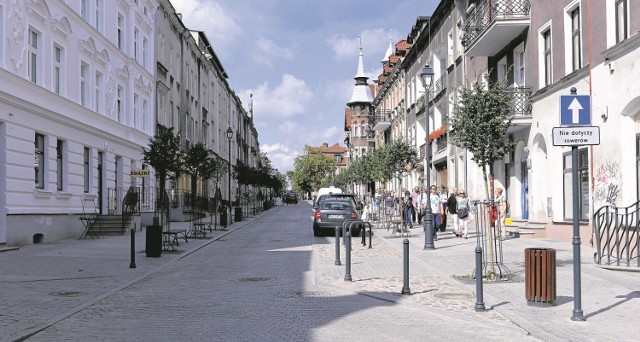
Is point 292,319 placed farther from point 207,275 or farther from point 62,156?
point 62,156

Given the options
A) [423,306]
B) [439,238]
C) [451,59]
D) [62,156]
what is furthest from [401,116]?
[423,306]

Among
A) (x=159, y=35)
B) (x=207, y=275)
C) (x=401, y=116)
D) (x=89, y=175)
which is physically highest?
(x=159, y=35)

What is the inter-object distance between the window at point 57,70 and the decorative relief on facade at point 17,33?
2.56 metres

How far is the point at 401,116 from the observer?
156 ft

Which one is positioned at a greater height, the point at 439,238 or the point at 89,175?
the point at 89,175

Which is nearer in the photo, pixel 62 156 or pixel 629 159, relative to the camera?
pixel 629 159

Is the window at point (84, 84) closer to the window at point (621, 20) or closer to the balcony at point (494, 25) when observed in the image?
the balcony at point (494, 25)

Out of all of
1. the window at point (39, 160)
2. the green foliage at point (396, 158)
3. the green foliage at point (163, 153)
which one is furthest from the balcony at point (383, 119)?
the window at point (39, 160)

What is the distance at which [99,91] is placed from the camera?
84.0 feet

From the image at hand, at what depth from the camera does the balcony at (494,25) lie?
68.4 ft

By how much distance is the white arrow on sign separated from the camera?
26.0 ft

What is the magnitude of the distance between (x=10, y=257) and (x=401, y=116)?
117ft

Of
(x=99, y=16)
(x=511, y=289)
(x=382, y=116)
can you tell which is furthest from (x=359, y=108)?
(x=511, y=289)

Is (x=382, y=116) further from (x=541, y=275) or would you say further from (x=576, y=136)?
(x=576, y=136)
